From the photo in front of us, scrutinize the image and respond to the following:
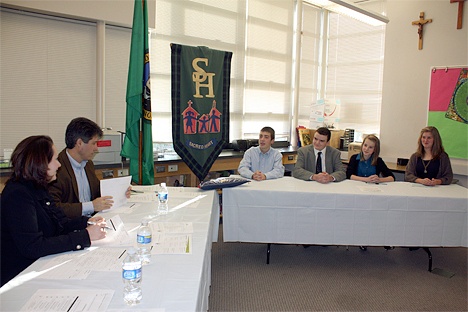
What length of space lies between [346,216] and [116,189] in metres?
1.81

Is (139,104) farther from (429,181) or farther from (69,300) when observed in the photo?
(429,181)

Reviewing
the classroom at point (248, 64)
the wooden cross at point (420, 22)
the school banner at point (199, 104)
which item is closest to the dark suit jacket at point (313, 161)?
the school banner at point (199, 104)

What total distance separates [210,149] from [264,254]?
1143 millimetres

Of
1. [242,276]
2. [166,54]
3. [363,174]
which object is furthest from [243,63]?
[242,276]

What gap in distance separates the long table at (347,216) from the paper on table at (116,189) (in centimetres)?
90

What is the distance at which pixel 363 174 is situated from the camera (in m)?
3.88

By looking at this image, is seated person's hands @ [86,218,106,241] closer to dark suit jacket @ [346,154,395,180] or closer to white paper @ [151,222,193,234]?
white paper @ [151,222,193,234]

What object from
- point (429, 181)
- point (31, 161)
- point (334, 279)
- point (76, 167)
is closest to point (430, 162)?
point (429, 181)

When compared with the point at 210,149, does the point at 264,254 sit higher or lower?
lower

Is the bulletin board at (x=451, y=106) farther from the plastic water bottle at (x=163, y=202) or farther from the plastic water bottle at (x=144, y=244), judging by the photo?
the plastic water bottle at (x=144, y=244)

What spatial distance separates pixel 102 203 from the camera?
237 cm

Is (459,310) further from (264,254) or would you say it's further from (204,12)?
(204,12)

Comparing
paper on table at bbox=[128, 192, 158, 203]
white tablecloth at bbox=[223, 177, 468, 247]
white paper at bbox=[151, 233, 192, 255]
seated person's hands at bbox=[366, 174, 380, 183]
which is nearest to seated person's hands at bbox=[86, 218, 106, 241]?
white paper at bbox=[151, 233, 192, 255]

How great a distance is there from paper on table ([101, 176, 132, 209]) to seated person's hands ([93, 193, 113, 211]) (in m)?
0.04
